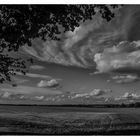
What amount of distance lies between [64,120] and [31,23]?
9.24 ft

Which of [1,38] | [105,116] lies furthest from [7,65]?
[105,116]

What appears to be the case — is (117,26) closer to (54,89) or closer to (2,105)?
(54,89)

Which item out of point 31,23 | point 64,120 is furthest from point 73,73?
point 31,23

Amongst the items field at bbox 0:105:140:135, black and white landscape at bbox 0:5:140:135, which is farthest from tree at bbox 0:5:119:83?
field at bbox 0:105:140:135

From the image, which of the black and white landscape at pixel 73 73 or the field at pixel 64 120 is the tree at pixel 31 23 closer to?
the black and white landscape at pixel 73 73

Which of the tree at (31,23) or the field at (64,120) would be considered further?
the field at (64,120)

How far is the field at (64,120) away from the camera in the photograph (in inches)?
379

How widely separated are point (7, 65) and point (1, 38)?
33.2 inches

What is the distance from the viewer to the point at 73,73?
391 inches

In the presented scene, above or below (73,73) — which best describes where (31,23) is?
above

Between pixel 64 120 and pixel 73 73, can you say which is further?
pixel 73 73

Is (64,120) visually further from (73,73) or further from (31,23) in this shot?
(31,23)

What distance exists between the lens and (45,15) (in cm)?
933

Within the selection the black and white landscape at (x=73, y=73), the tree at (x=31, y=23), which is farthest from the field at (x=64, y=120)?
the tree at (x=31, y=23)
